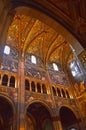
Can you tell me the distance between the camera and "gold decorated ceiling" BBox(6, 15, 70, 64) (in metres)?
14.6

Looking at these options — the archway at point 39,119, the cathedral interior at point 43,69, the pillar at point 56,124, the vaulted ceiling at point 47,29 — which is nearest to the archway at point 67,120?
the cathedral interior at point 43,69

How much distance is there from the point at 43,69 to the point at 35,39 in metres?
3.59

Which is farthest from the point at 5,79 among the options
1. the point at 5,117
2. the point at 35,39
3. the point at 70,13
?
the point at 70,13

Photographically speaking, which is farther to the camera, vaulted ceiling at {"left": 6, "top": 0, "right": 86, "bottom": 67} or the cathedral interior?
the cathedral interior

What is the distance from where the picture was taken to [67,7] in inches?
251

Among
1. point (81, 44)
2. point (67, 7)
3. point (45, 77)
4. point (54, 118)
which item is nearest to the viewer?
point (81, 44)

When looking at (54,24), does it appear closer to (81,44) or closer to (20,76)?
(81,44)

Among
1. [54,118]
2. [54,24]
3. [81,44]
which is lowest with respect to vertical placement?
[54,118]

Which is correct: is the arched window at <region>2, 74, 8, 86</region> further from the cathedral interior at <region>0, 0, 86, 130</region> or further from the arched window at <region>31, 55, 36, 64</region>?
the arched window at <region>31, 55, 36, 64</region>

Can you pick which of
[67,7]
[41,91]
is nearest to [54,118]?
[41,91]

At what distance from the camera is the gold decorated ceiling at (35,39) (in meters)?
14.6

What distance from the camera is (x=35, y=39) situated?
643 inches

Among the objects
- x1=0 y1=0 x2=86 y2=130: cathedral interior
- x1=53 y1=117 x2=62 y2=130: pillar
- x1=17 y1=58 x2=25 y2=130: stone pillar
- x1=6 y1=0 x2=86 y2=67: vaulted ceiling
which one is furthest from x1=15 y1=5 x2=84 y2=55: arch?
x1=53 y1=117 x2=62 y2=130: pillar

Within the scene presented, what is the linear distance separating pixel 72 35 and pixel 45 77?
903cm
